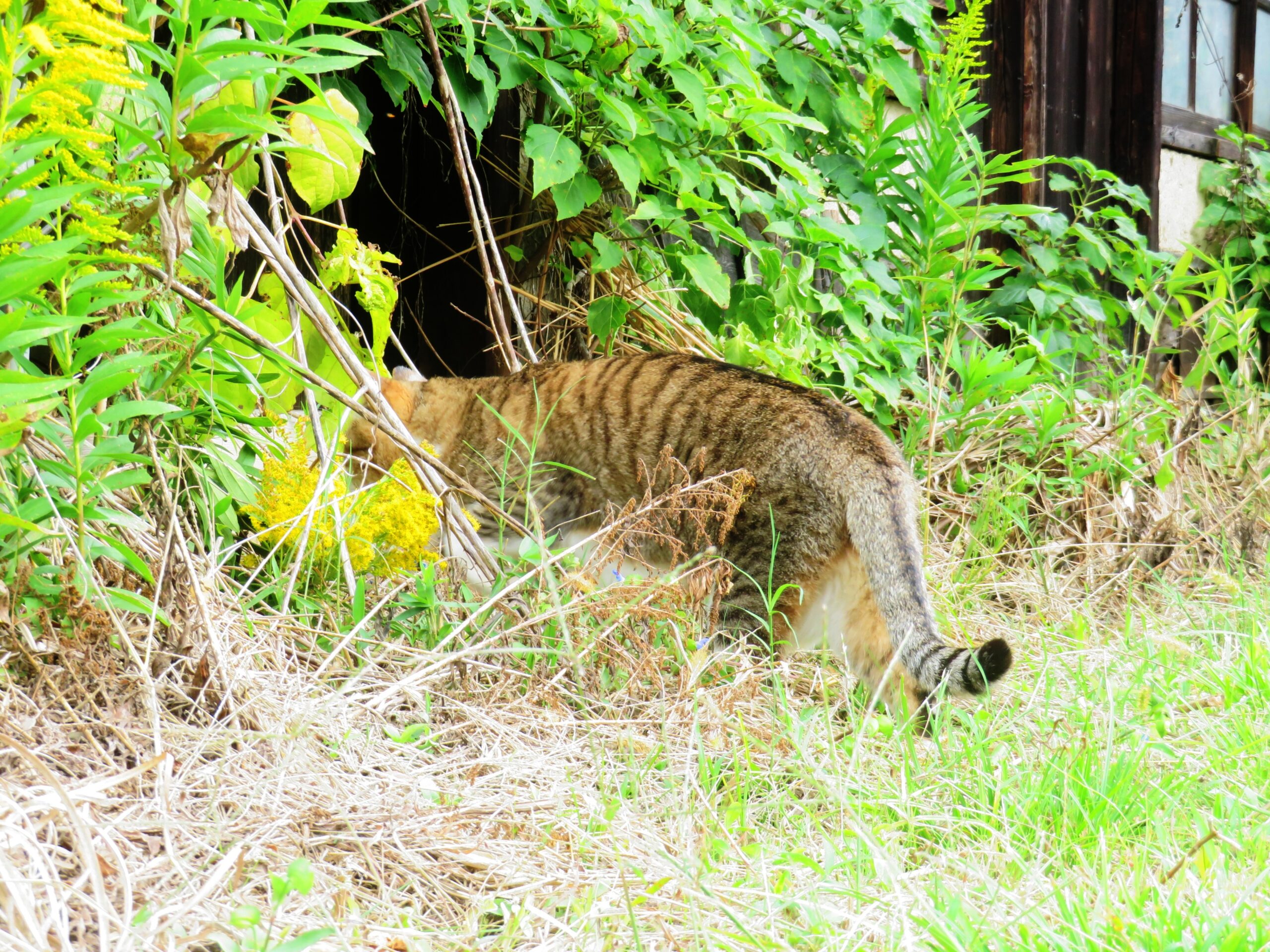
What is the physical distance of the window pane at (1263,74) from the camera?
23.6 ft

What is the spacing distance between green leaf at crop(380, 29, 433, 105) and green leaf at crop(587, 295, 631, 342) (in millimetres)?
823

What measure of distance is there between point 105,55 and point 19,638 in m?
0.80

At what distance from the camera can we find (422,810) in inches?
61.6

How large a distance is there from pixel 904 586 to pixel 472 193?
64.7 inches

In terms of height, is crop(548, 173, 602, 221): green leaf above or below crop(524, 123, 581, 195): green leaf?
below

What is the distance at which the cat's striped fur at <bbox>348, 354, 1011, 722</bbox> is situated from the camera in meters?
2.35

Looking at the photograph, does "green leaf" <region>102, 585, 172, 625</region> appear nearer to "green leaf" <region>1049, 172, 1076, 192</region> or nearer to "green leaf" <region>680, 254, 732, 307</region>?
"green leaf" <region>680, 254, 732, 307</region>

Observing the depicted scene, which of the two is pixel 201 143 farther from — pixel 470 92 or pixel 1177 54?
pixel 1177 54

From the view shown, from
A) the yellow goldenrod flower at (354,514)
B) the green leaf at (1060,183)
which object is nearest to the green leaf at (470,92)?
the yellow goldenrod flower at (354,514)

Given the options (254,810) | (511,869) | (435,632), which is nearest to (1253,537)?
(435,632)

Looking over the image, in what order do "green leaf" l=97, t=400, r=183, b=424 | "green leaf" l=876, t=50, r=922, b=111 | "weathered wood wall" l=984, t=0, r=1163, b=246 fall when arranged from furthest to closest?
"weathered wood wall" l=984, t=0, r=1163, b=246 → "green leaf" l=876, t=50, r=922, b=111 → "green leaf" l=97, t=400, r=183, b=424

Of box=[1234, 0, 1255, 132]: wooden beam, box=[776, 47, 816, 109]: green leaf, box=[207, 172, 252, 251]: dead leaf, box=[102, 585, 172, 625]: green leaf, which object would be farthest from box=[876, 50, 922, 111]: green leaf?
box=[1234, 0, 1255, 132]: wooden beam

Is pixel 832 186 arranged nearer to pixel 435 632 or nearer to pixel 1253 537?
pixel 1253 537

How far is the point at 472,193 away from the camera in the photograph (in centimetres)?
307
